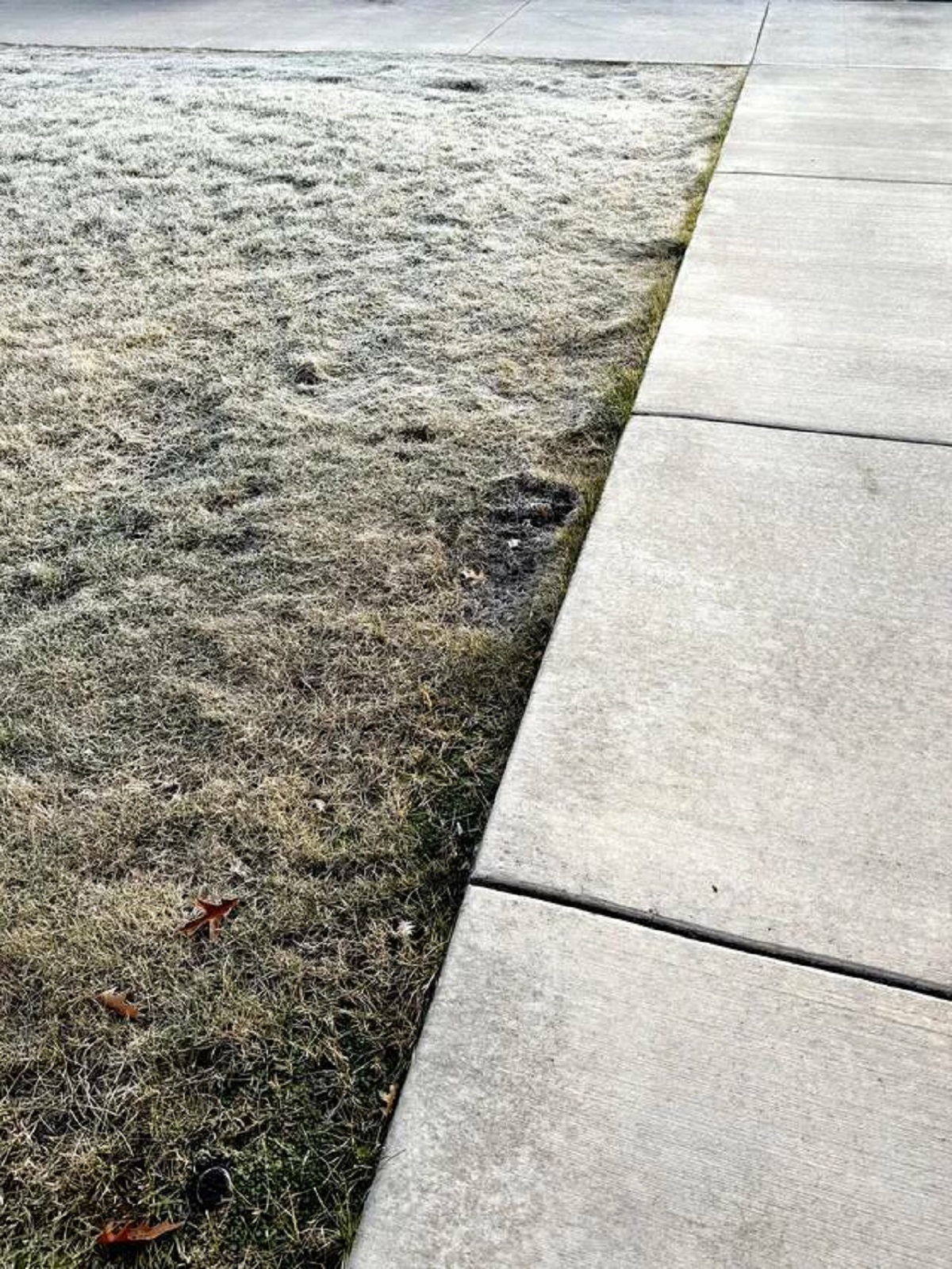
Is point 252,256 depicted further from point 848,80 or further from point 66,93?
point 848,80

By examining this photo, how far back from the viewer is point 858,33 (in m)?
7.69

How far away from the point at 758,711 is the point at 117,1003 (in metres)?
1.45

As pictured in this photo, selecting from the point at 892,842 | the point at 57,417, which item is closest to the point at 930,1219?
the point at 892,842

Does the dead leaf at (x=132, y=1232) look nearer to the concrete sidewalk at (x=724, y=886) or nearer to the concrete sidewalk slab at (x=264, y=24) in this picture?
the concrete sidewalk at (x=724, y=886)

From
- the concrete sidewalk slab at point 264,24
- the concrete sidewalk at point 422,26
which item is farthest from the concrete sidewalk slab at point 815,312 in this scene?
the concrete sidewalk slab at point 264,24

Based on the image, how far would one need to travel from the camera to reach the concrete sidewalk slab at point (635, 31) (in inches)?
291

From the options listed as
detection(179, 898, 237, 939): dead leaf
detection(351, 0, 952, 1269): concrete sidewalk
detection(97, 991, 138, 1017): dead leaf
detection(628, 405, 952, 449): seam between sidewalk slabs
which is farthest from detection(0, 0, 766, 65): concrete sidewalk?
detection(97, 991, 138, 1017): dead leaf

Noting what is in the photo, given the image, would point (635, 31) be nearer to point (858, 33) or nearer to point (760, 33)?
point (760, 33)

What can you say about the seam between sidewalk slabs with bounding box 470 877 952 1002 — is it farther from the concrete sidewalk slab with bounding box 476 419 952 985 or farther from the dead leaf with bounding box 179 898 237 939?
the dead leaf with bounding box 179 898 237 939

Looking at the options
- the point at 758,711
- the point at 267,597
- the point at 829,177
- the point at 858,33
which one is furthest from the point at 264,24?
the point at 758,711

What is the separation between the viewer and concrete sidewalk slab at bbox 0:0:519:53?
26.5 ft

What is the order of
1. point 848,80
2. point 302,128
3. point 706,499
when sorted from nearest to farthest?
point 706,499
point 302,128
point 848,80

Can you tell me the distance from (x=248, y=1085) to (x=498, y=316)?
3.08 meters

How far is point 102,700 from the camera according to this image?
2490 mm
